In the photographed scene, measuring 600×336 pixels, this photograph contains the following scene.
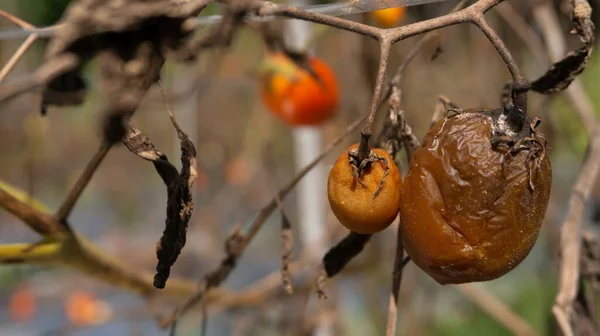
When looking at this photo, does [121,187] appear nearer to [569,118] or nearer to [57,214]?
[569,118]

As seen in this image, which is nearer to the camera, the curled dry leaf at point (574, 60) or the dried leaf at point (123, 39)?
the dried leaf at point (123, 39)

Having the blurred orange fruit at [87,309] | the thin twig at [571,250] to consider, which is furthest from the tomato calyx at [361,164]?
the blurred orange fruit at [87,309]

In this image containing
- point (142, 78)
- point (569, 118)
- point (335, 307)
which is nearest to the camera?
point (142, 78)

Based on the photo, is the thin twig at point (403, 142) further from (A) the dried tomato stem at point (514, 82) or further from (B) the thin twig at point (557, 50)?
(B) the thin twig at point (557, 50)

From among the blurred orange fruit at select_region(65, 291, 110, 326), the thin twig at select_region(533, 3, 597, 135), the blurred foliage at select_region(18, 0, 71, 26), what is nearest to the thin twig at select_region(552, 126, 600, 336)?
the thin twig at select_region(533, 3, 597, 135)

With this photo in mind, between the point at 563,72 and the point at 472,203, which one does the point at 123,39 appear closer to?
the point at 472,203

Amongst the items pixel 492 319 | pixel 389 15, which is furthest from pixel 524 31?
pixel 492 319

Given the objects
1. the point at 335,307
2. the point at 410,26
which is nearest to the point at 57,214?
the point at 410,26
